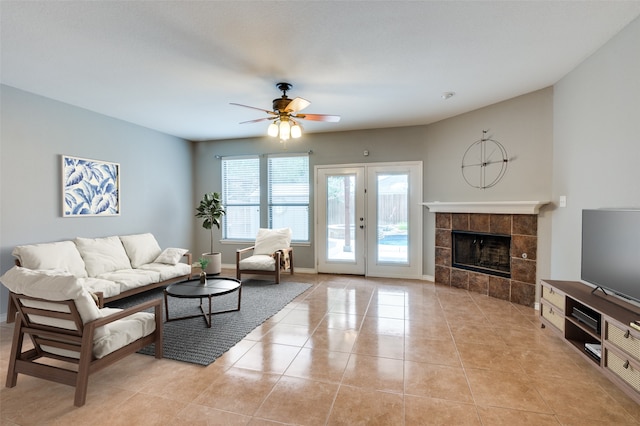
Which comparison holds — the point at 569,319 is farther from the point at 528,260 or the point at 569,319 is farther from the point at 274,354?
the point at 274,354

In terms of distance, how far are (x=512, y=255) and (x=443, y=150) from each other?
6.40ft

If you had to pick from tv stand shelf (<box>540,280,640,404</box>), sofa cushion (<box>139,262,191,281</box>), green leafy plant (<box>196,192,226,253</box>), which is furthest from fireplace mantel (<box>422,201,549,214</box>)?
sofa cushion (<box>139,262,191,281</box>)

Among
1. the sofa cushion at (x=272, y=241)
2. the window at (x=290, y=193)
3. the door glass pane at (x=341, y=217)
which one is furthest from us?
the window at (x=290, y=193)

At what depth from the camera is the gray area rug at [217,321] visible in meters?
2.73

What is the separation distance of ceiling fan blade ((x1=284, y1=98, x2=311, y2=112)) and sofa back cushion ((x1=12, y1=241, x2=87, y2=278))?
2841mm

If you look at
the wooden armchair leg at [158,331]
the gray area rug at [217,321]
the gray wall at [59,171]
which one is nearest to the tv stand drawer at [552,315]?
the gray area rug at [217,321]

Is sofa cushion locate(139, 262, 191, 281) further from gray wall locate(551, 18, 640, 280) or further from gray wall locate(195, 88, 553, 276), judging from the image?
gray wall locate(551, 18, 640, 280)

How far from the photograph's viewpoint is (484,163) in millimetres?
4422

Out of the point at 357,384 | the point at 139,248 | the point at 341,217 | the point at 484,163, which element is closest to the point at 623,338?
the point at 357,384

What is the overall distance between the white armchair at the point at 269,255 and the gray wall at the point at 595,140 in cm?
383

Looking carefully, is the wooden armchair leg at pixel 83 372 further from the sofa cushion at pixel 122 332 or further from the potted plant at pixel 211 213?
the potted plant at pixel 211 213

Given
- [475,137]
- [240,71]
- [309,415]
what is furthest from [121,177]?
[475,137]

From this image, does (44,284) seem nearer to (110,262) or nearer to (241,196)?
(110,262)

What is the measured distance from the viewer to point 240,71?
10.3ft
